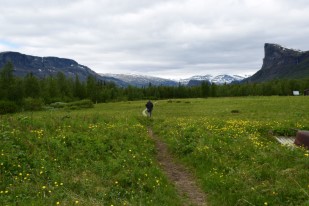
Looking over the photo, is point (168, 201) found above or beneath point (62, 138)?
beneath

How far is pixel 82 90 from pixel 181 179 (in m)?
116

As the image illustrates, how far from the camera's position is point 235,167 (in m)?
14.2

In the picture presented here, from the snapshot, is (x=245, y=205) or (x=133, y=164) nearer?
(x=245, y=205)

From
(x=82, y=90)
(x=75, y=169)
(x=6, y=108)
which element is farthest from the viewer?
(x=82, y=90)

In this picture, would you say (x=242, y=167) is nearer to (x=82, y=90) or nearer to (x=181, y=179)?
(x=181, y=179)

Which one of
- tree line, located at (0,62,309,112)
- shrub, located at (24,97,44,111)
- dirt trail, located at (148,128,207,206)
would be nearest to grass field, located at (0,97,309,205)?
dirt trail, located at (148,128,207,206)

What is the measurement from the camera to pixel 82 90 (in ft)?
411

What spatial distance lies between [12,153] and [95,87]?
4589 inches

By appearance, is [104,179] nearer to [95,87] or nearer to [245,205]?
[245,205]

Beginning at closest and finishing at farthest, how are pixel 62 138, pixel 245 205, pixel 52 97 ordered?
pixel 245 205
pixel 62 138
pixel 52 97

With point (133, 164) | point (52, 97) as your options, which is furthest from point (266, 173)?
point (52, 97)

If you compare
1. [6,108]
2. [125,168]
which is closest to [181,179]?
[125,168]

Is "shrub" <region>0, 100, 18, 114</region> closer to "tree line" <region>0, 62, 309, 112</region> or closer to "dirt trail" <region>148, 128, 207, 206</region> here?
"tree line" <region>0, 62, 309, 112</region>

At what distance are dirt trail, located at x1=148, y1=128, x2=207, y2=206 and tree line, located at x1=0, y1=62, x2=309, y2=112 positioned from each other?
72.3 metres
